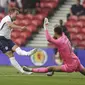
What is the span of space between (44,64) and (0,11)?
621 centimetres

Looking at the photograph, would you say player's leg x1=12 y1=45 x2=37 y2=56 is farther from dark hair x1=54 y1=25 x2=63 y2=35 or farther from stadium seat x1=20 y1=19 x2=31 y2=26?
stadium seat x1=20 y1=19 x2=31 y2=26

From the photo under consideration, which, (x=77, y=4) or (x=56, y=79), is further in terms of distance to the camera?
(x=77, y=4)

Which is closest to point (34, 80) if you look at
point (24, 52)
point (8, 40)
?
point (24, 52)

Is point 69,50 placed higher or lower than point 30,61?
higher

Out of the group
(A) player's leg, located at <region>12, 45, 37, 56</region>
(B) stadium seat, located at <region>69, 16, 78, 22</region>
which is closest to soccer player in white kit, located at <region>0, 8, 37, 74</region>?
(A) player's leg, located at <region>12, 45, 37, 56</region>

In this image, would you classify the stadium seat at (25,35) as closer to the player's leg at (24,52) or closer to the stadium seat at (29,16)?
the stadium seat at (29,16)

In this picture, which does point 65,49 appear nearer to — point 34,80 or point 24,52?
point 34,80

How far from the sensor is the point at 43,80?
1638 centimetres

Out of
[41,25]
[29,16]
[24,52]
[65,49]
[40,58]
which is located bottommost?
[40,58]

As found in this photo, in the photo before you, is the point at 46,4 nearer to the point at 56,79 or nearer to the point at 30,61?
the point at 30,61

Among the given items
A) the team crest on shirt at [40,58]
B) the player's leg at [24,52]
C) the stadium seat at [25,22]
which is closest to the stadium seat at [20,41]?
the stadium seat at [25,22]

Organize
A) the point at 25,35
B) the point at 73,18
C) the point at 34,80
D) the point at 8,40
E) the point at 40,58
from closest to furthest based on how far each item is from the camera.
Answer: the point at 34,80
the point at 8,40
the point at 40,58
the point at 73,18
the point at 25,35

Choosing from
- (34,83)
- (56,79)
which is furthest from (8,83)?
(56,79)

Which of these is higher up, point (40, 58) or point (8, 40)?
point (8, 40)
